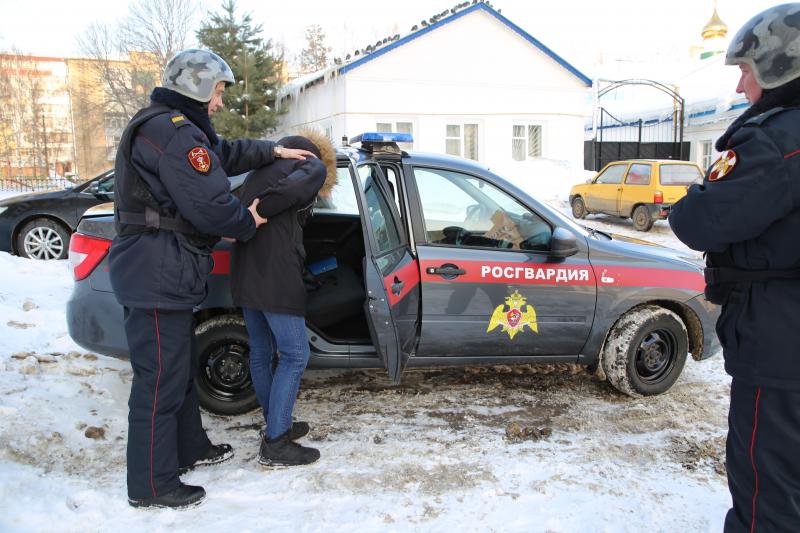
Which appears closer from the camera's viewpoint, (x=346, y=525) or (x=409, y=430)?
(x=346, y=525)

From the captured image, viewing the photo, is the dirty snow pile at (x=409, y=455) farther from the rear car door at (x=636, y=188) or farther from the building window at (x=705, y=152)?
the building window at (x=705, y=152)

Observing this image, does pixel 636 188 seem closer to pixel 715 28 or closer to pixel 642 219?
pixel 642 219

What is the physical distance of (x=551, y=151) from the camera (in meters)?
22.4

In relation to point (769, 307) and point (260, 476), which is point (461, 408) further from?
point (769, 307)

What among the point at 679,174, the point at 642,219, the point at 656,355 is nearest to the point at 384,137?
the point at 656,355

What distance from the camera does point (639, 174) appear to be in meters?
13.9

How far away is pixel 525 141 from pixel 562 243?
1953 cm

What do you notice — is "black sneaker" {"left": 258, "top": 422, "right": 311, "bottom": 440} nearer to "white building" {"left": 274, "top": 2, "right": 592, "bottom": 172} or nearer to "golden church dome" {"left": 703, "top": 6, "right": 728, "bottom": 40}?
"white building" {"left": 274, "top": 2, "right": 592, "bottom": 172}

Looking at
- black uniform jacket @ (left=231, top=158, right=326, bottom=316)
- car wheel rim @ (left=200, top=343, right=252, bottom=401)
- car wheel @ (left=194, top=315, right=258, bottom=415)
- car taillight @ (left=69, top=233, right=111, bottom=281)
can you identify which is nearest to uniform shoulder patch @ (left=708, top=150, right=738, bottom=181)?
black uniform jacket @ (left=231, top=158, right=326, bottom=316)

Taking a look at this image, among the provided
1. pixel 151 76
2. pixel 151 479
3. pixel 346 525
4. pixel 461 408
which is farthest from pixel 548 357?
pixel 151 76

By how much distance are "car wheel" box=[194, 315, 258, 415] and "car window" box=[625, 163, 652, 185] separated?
12.1m

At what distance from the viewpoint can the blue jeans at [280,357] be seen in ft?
10.2

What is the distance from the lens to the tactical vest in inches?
104

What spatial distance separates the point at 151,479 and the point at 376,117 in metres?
18.9
